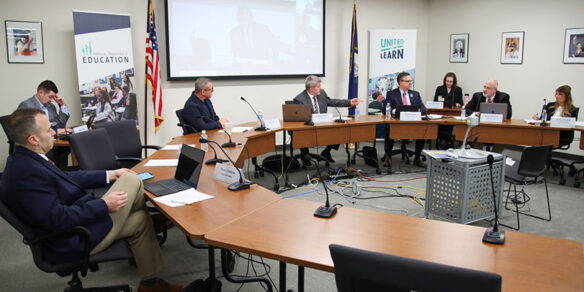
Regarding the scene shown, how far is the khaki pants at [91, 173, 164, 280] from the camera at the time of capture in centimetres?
220

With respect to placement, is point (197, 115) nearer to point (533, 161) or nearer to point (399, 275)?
point (533, 161)

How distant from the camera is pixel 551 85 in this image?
6.39 metres

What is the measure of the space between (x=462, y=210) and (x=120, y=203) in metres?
2.60

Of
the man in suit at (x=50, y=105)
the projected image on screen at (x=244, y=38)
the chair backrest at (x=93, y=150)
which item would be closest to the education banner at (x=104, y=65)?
the man in suit at (x=50, y=105)

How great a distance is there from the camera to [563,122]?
486 centimetres

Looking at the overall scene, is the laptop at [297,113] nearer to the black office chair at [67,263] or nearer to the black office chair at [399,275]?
the black office chair at [67,263]

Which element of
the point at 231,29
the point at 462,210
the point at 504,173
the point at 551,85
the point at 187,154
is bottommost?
the point at 462,210

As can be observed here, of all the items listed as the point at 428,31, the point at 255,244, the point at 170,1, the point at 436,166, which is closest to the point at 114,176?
the point at 255,244

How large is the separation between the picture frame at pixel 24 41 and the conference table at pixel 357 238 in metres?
3.73

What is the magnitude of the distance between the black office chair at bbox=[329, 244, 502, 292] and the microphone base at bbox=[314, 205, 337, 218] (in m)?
0.79

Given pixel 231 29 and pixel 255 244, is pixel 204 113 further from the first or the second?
pixel 255 244

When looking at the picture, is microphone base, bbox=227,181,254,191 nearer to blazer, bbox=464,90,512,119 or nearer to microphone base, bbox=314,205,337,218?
microphone base, bbox=314,205,337,218

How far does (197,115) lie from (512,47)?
5.41m

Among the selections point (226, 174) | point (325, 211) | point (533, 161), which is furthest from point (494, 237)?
point (533, 161)
